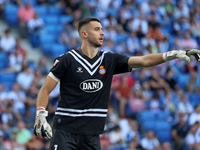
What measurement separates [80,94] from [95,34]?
86 cm

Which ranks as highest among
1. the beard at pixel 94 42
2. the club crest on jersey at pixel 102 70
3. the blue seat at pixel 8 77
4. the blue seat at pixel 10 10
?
the blue seat at pixel 10 10

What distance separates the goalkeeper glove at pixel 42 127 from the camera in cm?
435

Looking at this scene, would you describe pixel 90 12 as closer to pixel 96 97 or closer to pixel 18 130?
pixel 18 130

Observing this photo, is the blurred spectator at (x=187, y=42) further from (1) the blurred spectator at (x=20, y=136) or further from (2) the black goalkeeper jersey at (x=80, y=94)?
(2) the black goalkeeper jersey at (x=80, y=94)

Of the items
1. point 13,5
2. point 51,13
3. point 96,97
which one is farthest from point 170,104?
point 96,97

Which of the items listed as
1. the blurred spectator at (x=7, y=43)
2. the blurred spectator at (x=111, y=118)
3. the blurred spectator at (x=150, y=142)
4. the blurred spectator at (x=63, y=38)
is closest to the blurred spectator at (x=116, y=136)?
the blurred spectator at (x=111, y=118)

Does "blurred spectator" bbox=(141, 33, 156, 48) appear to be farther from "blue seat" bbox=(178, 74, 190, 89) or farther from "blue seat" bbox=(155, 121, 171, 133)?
"blue seat" bbox=(155, 121, 171, 133)

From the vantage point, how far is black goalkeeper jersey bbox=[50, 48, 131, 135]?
464 centimetres

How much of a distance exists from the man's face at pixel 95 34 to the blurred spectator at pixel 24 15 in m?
8.22

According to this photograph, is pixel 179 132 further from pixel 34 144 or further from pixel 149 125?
pixel 34 144

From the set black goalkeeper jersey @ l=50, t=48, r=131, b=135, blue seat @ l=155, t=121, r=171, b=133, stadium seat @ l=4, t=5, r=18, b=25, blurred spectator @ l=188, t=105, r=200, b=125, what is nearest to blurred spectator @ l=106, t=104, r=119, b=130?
blue seat @ l=155, t=121, r=171, b=133

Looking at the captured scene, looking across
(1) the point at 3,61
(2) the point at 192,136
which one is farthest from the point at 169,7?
(1) the point at 3,61

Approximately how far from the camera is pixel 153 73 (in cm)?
1245

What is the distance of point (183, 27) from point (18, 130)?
9.93 m
